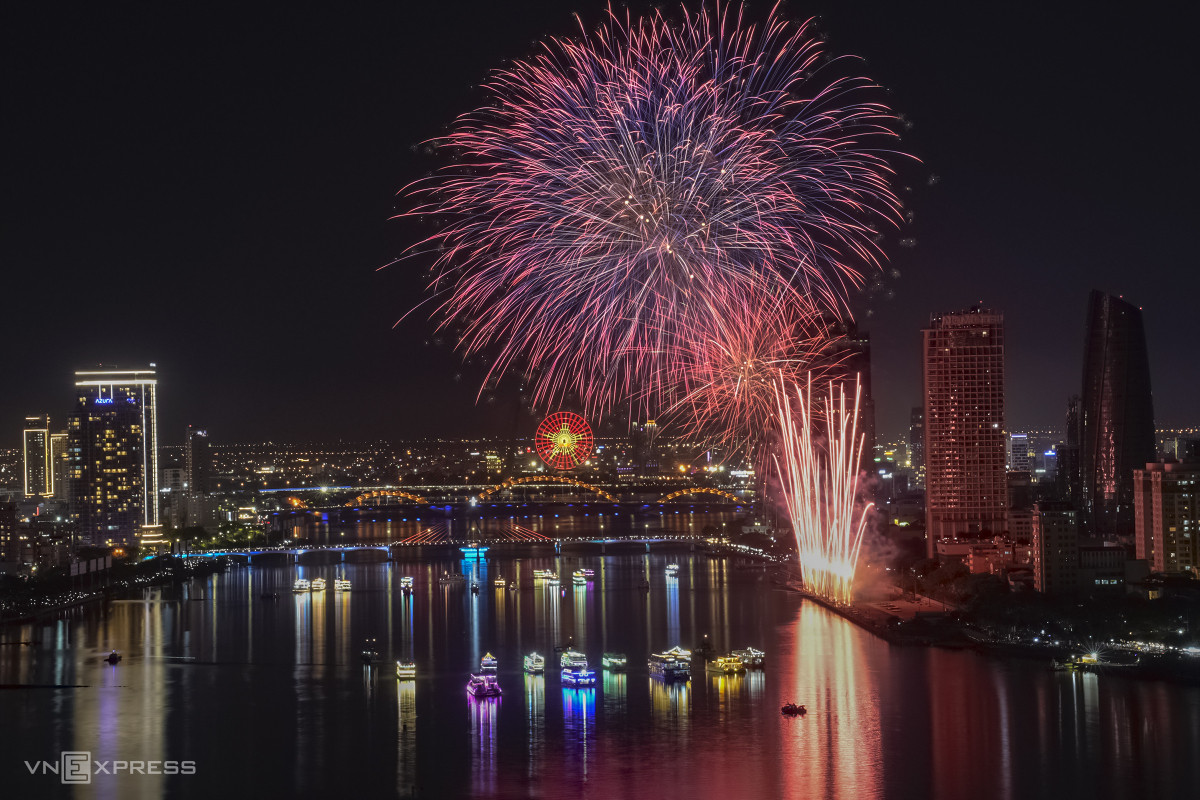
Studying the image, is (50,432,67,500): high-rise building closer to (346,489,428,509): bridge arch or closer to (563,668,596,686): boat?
(346,489,428,509): bridge arch

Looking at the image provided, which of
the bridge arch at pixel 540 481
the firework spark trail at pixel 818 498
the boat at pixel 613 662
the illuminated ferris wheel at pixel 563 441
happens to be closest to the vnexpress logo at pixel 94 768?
the boat at pixel 613 662

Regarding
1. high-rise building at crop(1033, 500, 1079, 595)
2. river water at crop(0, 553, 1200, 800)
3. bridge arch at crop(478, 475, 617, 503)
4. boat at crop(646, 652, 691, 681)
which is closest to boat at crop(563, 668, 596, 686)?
river water at crop(0, 553, 1200, 800)

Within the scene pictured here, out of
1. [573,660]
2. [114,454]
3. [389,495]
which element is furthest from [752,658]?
[389,495]

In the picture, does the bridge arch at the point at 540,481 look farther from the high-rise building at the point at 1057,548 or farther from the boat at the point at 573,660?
the boat at the point at 573,660

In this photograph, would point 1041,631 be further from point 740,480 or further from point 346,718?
point 740,480

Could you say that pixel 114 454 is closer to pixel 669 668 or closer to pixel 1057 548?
pixel 1057 548
